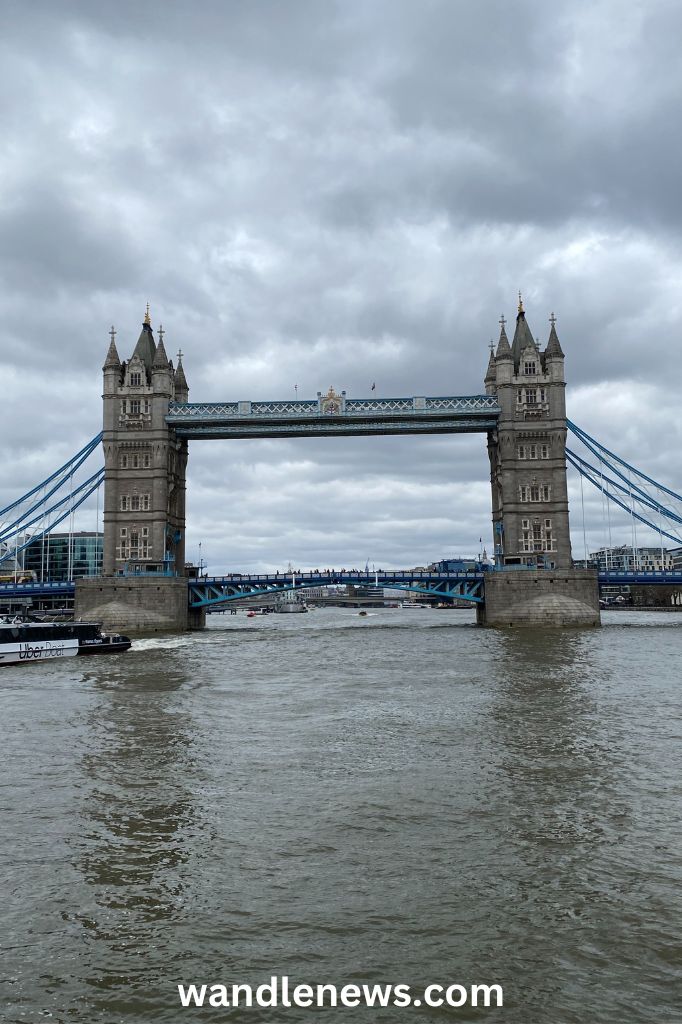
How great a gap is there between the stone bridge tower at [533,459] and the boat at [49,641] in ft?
151

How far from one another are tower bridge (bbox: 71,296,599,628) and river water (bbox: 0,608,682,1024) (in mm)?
56739

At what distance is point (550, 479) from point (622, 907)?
77.6m

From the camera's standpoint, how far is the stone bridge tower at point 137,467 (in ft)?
283

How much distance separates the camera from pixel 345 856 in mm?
13742

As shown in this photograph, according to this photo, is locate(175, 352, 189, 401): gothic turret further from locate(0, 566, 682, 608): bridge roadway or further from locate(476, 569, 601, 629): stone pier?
locate(476, 569, 601, 629): stone pier

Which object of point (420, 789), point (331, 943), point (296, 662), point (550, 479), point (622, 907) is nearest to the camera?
point (331, 943)

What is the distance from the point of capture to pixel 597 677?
37.4 meters

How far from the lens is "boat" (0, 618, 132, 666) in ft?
177

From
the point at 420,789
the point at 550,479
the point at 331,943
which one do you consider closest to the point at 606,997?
the point at 331,943

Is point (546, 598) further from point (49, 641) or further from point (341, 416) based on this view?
point (49, 641)

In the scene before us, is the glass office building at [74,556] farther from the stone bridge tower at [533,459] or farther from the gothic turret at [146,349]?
the stone bridge tower at [533,459]

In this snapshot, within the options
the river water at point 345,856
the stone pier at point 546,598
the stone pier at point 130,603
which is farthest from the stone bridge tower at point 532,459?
the river water at point 345,856

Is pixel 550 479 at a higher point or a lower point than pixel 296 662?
higher

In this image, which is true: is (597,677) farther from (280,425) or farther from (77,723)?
(280,425)
